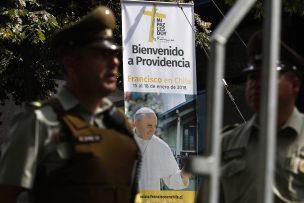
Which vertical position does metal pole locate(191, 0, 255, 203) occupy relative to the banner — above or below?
below

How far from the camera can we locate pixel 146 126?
24.8 ft

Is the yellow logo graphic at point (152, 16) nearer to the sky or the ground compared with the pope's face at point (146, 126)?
nearer to the sky

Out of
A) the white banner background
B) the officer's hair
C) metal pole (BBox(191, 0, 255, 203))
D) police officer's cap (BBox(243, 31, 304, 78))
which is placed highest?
the white banner background

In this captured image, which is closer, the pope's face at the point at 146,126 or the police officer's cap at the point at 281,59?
the police officer's cap at the point at 281,59

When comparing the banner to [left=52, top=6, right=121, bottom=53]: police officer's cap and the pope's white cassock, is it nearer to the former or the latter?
the pope's white cassock

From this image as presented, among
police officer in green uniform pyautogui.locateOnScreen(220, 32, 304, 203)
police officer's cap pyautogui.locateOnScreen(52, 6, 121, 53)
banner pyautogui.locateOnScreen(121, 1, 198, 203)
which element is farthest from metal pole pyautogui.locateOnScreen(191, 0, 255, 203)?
banner pyautogui.locateOnScreen(121, 1, 198, 203)

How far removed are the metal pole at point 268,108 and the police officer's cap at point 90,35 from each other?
1.14 metres

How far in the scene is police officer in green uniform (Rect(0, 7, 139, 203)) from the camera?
2814 millimetres

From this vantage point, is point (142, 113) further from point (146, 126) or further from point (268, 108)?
point (268, 108)

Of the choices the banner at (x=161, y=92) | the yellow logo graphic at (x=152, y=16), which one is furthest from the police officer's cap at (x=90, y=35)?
the yellow logo graphic at (x=152, y=16)

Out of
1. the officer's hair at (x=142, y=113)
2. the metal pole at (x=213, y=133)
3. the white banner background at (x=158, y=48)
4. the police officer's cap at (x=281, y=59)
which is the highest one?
the white banner background at (x=158, y=48)

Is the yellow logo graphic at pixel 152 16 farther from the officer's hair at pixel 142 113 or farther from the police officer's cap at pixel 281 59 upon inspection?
the police officer's cap at pixel 281 59

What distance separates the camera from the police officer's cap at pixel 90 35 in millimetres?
3021

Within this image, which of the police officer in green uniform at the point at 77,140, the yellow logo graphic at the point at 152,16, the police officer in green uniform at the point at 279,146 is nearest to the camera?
the police officer in green uniform at the point at 77,140
